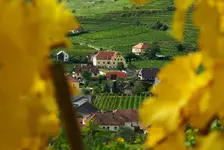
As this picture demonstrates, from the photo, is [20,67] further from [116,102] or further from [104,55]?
[104,55]

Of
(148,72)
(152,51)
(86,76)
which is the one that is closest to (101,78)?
(86,76)

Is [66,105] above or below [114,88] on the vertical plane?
above

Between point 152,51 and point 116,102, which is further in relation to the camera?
point 152,51

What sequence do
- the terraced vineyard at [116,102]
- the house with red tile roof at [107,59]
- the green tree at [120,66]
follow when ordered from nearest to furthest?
the terraced vineyard at [116,102]
the house with red tile roof at [107,59]
the green tree at [120,66]

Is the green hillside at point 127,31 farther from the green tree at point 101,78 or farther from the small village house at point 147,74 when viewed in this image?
the green tree at point 101,78

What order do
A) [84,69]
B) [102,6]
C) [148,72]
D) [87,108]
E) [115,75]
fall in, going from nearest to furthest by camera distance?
[87,108] < [148,72] < [84,69] < [115,75] < [102,6]

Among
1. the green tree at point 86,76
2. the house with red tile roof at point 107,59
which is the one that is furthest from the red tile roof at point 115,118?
the house with red tile roof at point 107,59

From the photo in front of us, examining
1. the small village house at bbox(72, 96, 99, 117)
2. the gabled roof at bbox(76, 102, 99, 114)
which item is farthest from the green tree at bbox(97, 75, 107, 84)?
the gabled roof at bbox(76, 102, 99, 114)
